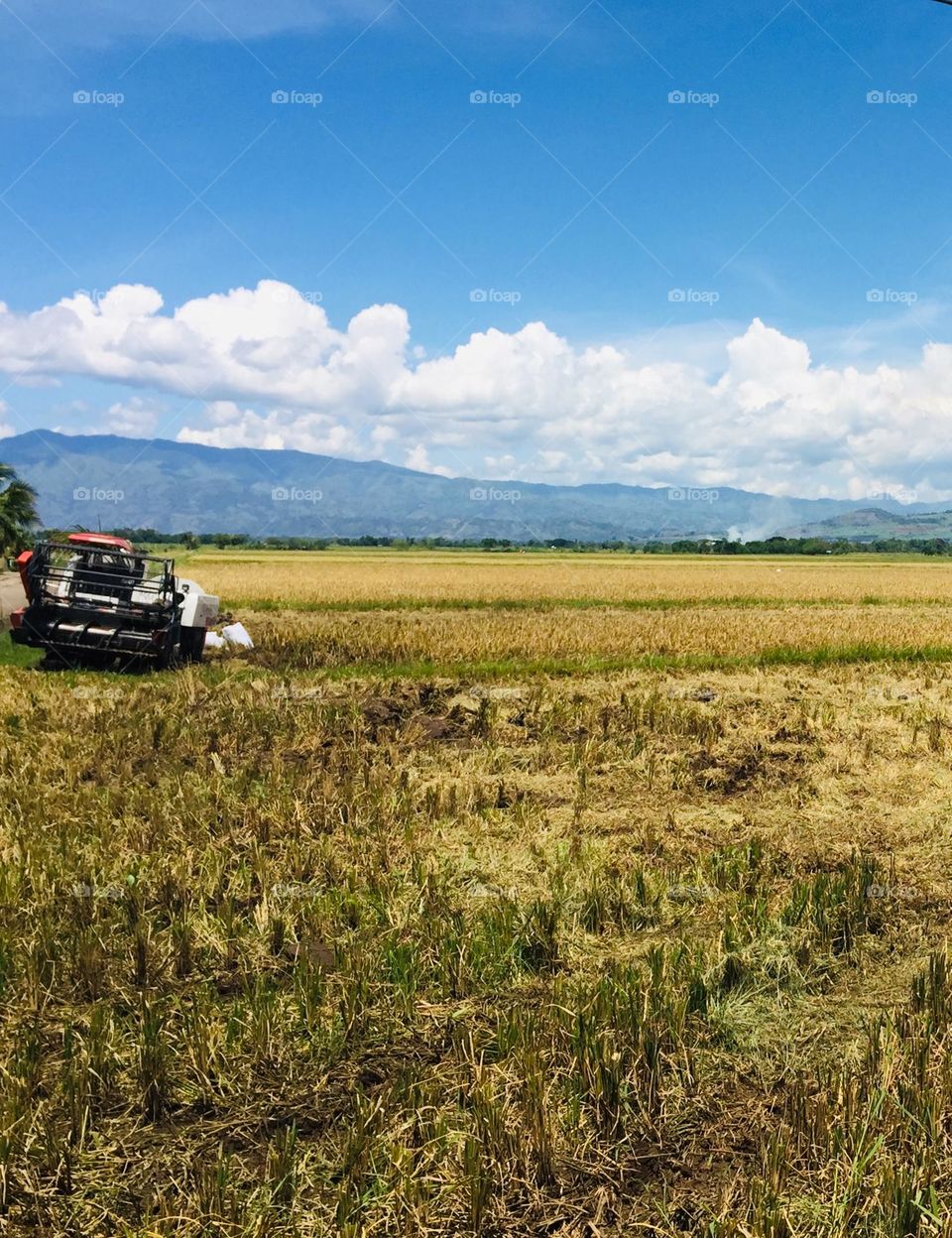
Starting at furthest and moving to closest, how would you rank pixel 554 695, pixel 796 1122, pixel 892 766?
pixel 554 695 < pixel 892 766 < pixel 796 1122

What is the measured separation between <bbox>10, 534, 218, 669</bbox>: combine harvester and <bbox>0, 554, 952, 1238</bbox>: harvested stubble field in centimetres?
347


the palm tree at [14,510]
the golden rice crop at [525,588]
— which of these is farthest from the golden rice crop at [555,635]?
the palm tree at [14,510]

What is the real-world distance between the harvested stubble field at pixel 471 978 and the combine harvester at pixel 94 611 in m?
3.47

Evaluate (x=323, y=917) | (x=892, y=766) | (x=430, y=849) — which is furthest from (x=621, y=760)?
(x=323, y=917)

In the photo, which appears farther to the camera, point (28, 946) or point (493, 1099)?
point (28, 946)

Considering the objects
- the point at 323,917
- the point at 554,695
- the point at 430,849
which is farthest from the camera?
the point at 554,695

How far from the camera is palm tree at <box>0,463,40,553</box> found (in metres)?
48.3

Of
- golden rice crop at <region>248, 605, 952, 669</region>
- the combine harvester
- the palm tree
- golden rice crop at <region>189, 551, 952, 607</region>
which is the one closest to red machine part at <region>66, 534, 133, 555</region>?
the combine harvester

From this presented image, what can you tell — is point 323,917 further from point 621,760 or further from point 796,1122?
point 621,760

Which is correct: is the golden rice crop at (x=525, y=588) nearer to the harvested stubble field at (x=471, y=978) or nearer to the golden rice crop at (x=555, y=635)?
the golden rice crop at (x=555, y=635)

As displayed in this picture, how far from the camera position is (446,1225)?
3023 millimetres

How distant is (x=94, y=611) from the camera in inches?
567

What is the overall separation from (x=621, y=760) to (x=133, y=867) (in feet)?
16.8

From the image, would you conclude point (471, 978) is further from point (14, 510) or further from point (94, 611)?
point (14, 510)
